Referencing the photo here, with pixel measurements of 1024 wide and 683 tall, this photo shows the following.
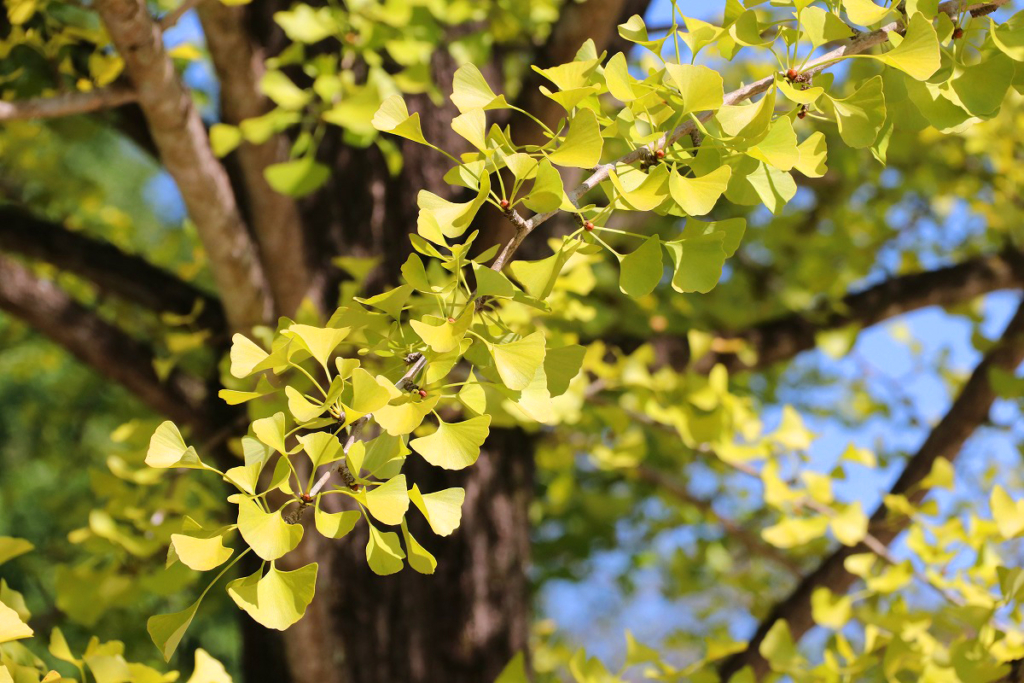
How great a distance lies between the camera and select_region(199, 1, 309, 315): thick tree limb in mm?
1013

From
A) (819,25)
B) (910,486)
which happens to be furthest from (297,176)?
(910,486)

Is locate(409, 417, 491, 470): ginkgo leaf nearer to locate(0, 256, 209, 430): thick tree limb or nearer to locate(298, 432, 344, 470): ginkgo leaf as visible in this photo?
locate(298, 432, 344, 470): ginkgo leaf

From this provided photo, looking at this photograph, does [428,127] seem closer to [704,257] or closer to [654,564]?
[704,257]

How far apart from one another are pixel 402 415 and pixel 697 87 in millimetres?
230

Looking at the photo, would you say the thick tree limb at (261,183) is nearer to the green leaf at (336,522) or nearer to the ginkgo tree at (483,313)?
the ginkgo tree at (483,313)

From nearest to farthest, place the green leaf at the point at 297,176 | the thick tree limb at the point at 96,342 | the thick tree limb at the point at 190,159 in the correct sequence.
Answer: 1. the thick tree limb at the point at 190,159
2. the green leaf at the point at 297,176
3. the thick tree limb at the point at 96,342

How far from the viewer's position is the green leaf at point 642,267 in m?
0.49

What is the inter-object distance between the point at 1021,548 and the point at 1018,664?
151 cm

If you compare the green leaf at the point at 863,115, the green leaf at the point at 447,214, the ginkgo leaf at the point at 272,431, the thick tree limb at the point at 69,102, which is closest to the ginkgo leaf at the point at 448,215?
the green leaf at the point at 447,214

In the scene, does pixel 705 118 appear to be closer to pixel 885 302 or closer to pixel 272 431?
pixel 272 431

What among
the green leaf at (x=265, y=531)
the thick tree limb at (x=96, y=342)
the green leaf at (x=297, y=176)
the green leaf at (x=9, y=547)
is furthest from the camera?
the thick tree limb at (x=96, y=342)

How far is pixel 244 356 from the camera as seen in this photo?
500mm

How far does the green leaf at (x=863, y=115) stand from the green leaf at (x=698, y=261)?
9cm

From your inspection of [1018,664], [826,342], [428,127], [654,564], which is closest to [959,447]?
[826,342]
